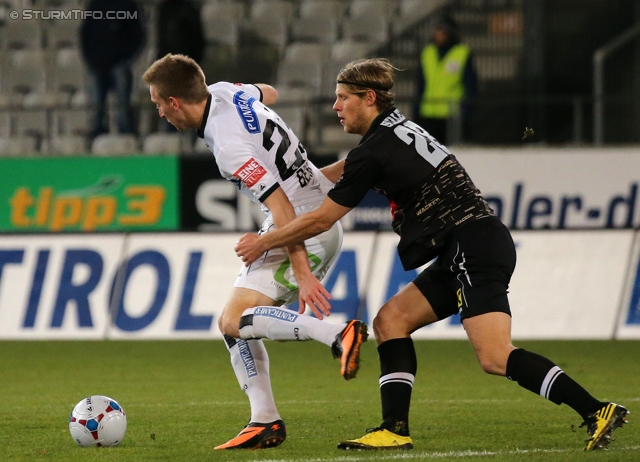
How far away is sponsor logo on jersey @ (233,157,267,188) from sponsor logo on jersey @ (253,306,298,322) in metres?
0.63

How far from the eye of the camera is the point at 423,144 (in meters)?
5.96

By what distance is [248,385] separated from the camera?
6.29 m

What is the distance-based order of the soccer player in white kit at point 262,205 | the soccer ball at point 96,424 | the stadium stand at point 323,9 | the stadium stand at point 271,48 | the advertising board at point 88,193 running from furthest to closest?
the stadium stand at point 323,9 → the stadium stand at point 271,48 → the advertising board at point 88,193 → the soccer ball at point 96,424 → the soccer player in white kit at point 262,205

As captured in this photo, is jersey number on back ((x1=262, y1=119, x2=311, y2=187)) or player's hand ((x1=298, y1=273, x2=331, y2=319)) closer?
player's hand ((x1=298, y1=273, x2=331, y2=319))

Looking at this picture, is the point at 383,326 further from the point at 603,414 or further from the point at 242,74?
the point at 242,74

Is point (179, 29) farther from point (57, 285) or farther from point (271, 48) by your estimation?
point (57, 285)

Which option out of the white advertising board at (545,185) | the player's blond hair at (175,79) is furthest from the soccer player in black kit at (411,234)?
the white advertising board at (545,185)

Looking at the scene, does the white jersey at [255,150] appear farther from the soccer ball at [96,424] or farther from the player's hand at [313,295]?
the soccer ball at [96,424]

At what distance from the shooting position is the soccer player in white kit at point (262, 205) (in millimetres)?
5953

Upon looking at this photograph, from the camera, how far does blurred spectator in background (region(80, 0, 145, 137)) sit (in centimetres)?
1557

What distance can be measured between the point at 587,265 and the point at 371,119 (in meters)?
6.68

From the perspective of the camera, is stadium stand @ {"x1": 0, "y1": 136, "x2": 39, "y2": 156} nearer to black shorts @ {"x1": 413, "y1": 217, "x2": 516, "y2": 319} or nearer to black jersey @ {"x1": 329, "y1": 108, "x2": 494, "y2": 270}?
black jersey @ {"x1": 329, "y1": 108, "x2": 494, "y2": 270}

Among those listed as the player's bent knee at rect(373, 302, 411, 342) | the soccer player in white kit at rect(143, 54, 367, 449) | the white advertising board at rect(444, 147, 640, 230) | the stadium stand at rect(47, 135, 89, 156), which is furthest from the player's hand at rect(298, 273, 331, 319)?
the stadium stand at rect(47, 135, 89, 156)

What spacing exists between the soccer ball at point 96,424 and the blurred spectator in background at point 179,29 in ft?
33.1
